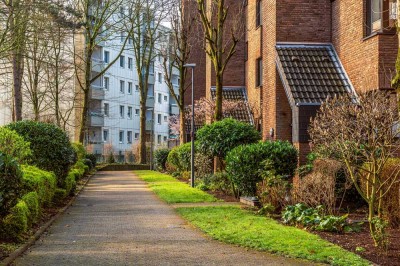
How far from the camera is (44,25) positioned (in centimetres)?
1898

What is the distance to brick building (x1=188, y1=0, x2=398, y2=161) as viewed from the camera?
17.6 meters

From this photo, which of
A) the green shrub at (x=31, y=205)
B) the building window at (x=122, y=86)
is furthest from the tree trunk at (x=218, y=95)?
the building window at (x=122, y=86)

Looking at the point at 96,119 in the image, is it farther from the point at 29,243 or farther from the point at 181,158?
the point at 29,243

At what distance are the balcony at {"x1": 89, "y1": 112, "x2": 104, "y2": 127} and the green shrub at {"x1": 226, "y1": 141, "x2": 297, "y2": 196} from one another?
42005 mm

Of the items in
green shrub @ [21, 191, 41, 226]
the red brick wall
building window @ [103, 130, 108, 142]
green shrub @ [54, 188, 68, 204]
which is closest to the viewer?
green shrub @ [21, 191, 41, 226]

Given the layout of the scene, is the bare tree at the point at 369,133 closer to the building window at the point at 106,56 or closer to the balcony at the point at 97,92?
the balcony at the point at 97,92

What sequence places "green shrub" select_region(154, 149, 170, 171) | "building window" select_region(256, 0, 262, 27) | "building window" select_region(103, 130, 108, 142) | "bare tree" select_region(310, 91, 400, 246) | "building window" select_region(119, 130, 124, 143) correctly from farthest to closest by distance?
"building window" select_region(119, 130, 124, 143) → "building window" select_region(103, 130, 108, 142) → "green shrub" select_region(154, 149, 170, 171) → "building window" select_region(256, 0, 262, 27) → "bare tree" select_region(310, 91, 400, 246)

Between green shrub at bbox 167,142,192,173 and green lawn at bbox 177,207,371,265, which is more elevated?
green shrub at bbox 167,142,192,173

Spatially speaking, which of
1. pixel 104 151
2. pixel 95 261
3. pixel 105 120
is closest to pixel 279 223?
pixel 95 261

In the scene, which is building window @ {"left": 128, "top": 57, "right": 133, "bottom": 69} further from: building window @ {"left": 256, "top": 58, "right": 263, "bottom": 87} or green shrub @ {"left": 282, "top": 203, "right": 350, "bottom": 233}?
green shrub @ {"left": 282, "top": 203, "right": 350, "bottom": 233}

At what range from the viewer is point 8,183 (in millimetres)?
9711

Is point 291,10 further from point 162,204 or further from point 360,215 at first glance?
point 360,215

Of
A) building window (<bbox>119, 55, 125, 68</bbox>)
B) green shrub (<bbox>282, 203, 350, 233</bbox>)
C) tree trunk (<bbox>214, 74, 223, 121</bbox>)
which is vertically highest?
building window (<bbox>119, 55, 125, 68</bbox>)

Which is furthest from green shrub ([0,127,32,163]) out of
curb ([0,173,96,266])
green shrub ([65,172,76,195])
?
green shrub ([65,172,76,195])
